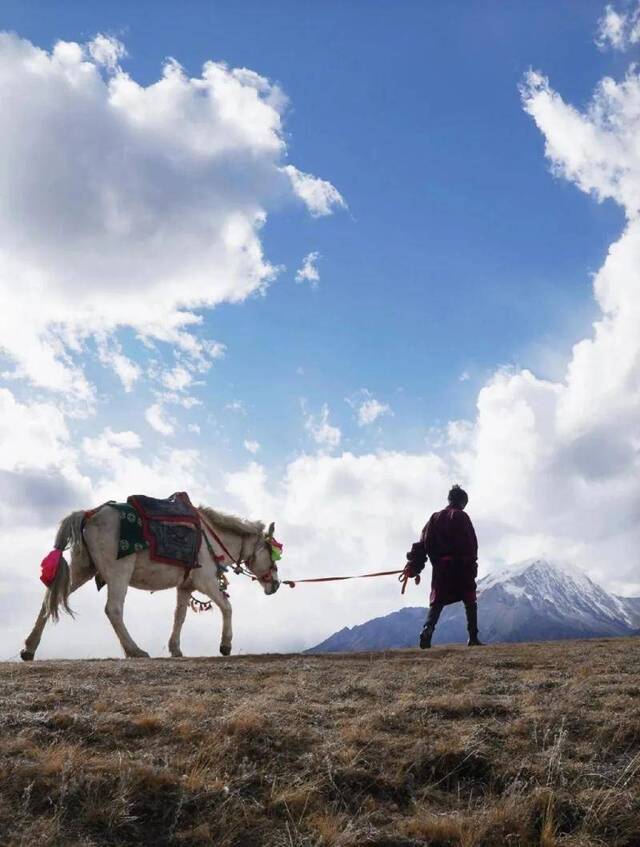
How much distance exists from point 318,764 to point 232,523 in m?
10.0

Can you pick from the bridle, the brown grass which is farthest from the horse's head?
the brown grass

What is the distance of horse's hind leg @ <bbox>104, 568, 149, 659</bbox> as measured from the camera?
11.9 meters

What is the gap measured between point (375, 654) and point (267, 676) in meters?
2.98

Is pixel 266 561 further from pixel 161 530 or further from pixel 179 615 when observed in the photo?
pixel 161 530

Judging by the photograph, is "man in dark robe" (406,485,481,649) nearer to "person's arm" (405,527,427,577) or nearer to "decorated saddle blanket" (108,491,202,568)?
"person's arm" (405,527,427,577)

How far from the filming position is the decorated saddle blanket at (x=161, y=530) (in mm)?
12430

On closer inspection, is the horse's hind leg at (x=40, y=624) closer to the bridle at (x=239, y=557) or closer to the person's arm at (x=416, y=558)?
the bridle at (x=239, y=557)

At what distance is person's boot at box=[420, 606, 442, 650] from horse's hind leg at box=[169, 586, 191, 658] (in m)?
4.61

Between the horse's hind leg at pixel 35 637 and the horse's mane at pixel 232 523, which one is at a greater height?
the horse's mane at pixel 232 523

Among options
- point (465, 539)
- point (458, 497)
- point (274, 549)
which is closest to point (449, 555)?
point (465, 539)

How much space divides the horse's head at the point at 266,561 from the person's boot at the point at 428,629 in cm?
407

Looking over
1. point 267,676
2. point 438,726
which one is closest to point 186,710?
point 438,726

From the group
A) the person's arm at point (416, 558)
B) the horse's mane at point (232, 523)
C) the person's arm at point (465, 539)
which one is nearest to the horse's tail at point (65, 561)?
the horse's mane at point (232, 523)

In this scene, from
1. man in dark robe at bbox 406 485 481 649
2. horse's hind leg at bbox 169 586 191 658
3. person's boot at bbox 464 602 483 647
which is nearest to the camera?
person's boot at bbox 464 602 483 647
